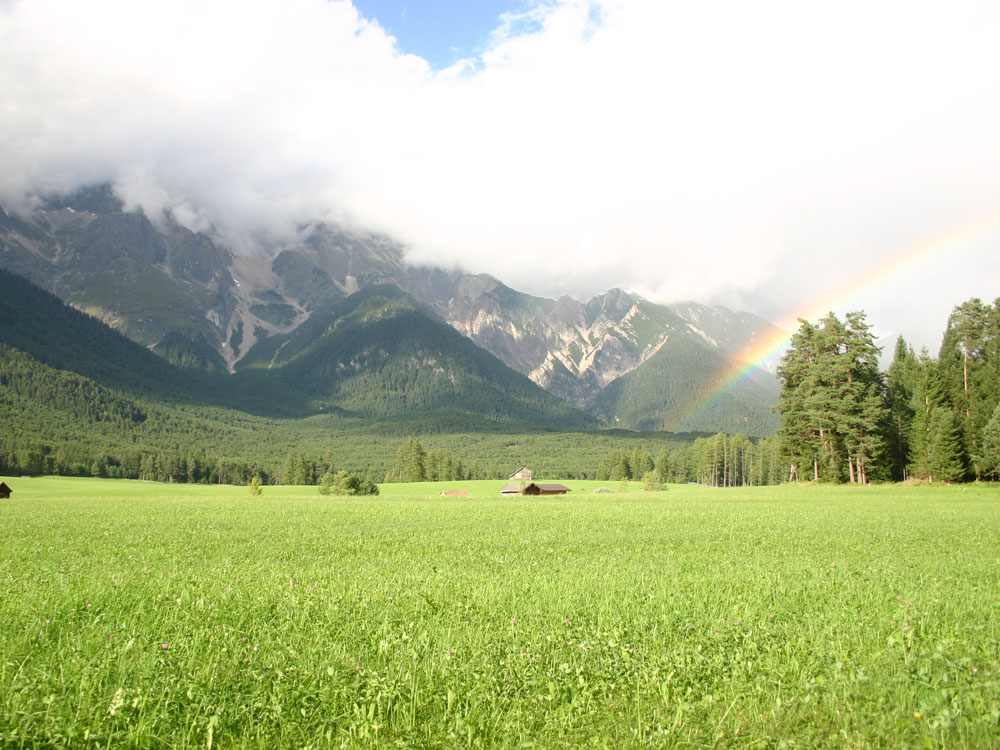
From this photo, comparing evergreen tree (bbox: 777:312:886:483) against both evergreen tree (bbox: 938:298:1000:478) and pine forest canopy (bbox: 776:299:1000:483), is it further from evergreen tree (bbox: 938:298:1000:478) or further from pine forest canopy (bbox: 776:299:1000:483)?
evergreen tree (bbox: 938:298:1000:478)

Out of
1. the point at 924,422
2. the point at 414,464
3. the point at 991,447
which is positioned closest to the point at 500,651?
the point at 991,447

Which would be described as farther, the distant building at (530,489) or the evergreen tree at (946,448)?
the distant building at (530,489)

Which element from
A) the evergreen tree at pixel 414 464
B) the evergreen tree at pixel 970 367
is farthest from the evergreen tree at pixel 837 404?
the evergreen tree at pixel 414 464

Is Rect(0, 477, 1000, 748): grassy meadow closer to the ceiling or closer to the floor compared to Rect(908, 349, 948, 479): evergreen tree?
closer to the floor

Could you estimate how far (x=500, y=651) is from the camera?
7.10 metres

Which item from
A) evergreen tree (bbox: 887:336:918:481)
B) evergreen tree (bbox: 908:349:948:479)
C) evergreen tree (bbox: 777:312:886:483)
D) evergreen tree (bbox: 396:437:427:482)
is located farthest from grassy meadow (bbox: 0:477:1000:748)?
evergreen tree (bbox: 396:437:427:482)

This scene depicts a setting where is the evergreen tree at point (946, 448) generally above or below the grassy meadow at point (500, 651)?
above

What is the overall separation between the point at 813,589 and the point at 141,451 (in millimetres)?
202616

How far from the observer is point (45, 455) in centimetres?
15012

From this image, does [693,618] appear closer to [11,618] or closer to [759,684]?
[759,684]

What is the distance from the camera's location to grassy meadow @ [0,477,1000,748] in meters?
5.18

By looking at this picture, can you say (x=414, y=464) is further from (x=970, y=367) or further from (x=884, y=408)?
(x=970, y=367)

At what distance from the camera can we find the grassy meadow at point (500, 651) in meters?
5.18

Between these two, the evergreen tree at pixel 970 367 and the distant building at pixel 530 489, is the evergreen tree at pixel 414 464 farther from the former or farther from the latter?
the evergreen tree at pixel 970 367
